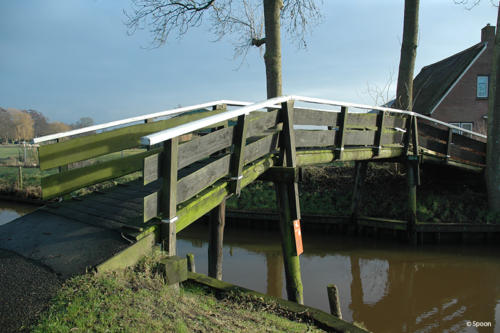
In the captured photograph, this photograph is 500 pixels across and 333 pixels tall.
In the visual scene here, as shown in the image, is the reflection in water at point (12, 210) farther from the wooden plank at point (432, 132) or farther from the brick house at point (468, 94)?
the brick house at point (468, 94)

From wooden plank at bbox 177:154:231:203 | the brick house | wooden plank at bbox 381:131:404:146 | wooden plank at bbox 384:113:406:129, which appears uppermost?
the brick house

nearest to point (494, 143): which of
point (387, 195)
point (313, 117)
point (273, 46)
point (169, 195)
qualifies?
point (387, 195)

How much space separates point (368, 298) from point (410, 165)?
4.40m

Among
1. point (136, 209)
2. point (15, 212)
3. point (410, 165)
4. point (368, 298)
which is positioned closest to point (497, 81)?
point (410, 165)

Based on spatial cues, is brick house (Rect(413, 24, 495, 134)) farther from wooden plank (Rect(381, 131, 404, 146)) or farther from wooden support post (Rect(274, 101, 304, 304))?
wooden support post (Rect(274, 101, 304, 304))

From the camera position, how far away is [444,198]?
11.0 m

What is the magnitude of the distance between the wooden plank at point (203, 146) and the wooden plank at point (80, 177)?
1190mm

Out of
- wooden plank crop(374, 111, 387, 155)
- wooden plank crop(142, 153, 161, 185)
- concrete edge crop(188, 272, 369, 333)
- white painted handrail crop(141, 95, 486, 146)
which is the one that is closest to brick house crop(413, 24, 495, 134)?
wooden plank crop(374, 111, 387, 155)

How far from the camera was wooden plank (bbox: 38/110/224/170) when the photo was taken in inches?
167

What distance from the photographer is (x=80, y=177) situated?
4348mm

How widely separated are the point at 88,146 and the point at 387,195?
9950 millimetres

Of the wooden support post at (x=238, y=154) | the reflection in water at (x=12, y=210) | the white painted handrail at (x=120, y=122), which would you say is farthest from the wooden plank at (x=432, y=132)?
the reflection in water at (x=12, y=210)

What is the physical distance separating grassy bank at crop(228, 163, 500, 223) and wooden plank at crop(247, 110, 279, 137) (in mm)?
6983

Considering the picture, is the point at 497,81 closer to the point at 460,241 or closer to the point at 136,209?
the point at 460,241
